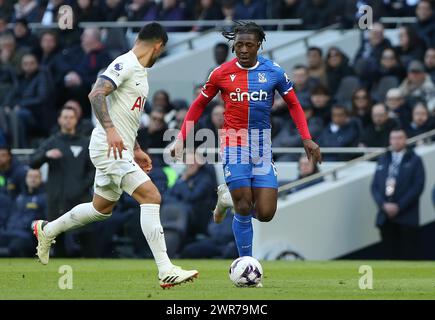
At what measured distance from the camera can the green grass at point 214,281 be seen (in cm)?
1119

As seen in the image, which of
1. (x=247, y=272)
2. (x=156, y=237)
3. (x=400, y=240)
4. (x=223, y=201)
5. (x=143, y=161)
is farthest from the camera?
(x=400, y=240)

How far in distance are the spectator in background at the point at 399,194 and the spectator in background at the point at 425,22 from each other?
4146mm

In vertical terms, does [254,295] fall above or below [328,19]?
below

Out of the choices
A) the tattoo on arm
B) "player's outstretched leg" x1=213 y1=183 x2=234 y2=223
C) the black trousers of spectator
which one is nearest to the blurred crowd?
the black trousers of spectator

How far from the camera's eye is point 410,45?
22.5m

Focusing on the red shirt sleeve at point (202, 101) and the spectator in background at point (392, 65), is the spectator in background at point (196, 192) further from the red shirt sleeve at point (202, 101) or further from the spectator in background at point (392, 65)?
the red shirt sleeve at point (202, 101)

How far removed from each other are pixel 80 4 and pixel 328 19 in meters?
5.43

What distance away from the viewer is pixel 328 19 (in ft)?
81.8

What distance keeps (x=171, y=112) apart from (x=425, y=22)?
521cm

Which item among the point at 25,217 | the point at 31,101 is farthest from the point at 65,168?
the point at 31,101

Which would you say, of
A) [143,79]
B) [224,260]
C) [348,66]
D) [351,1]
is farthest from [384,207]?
[143,79]

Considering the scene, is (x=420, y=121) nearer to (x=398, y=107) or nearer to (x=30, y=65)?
(x=398, y=107)

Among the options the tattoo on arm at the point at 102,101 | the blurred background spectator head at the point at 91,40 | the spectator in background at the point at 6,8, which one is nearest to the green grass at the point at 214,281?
the tattoo on arm at the point at 102,101

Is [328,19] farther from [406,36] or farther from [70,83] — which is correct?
[70,83]
